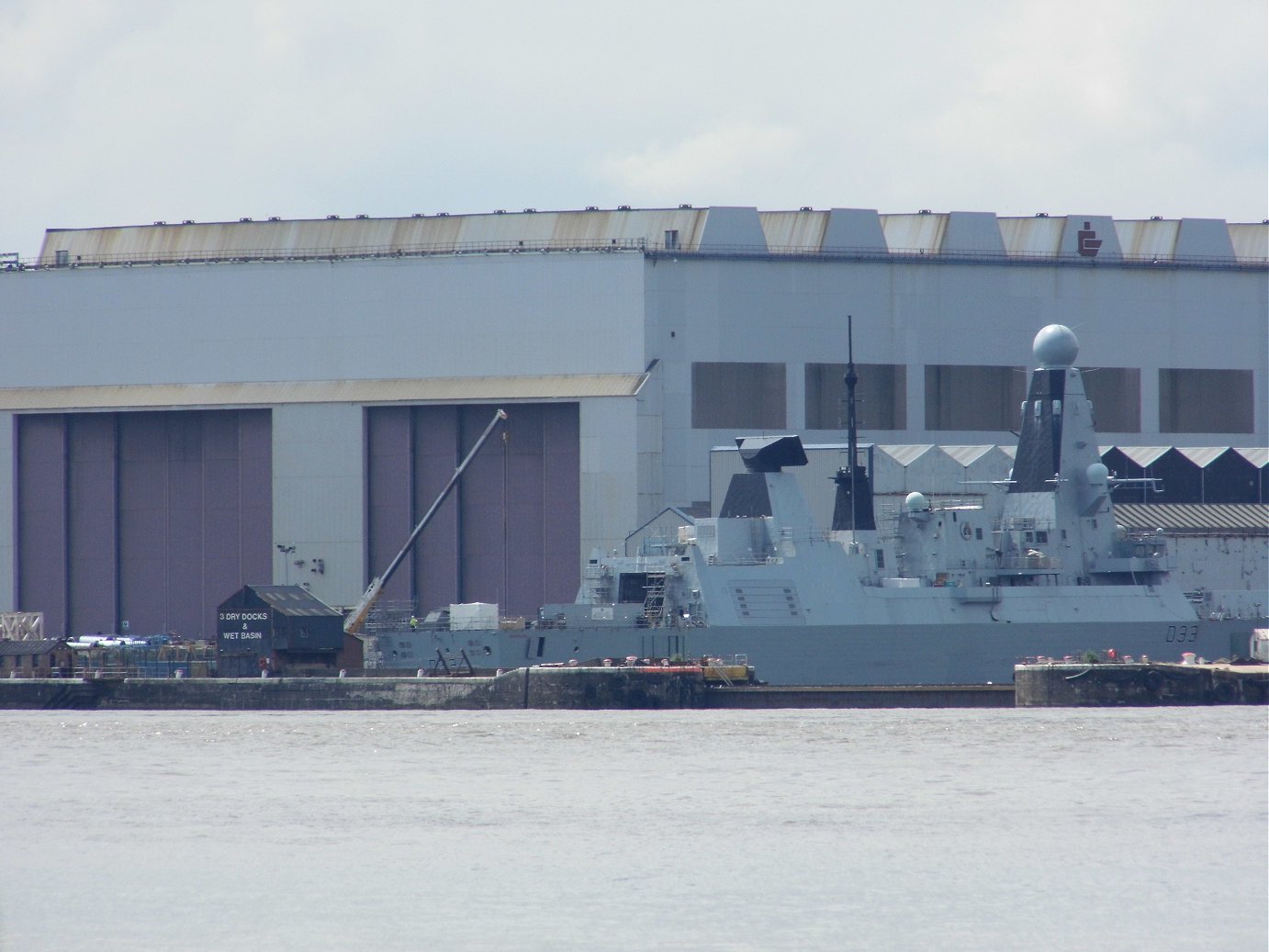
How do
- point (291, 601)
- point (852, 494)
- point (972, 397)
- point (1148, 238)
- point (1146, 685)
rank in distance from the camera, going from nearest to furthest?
point (1146, 685), point (852, 494), point (291, 601), point (972, 397), point (1148, 238)

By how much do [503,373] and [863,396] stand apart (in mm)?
13149

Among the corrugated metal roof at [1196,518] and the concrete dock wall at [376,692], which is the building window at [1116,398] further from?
the concrete dock wall at [376,692]

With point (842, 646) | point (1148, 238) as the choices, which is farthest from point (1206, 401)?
point (842, 646)

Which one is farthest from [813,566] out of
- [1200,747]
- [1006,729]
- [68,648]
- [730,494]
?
[68,648]

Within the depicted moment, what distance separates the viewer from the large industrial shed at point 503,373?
68625mm

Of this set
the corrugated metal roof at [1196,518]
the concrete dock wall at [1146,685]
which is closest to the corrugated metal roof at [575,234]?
the corrugated metal roof at [1196,518]

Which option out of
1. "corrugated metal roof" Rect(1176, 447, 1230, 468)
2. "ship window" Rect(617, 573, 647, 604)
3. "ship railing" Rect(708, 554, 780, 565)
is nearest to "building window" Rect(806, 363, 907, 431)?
"corrugated metal roof" Rect(1176, 447, 1230, 468)

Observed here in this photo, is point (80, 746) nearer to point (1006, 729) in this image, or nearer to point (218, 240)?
point (1006, 729)

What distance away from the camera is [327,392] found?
7012cm

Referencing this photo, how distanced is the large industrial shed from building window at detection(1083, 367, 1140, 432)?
3.9 inches

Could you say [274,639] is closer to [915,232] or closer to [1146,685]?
[1146,685]

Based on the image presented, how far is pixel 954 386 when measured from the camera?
70.9m

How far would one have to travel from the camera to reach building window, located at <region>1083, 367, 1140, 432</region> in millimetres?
71625

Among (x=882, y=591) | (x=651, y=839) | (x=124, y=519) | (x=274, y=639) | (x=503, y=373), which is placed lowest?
(x=651, y=839)
